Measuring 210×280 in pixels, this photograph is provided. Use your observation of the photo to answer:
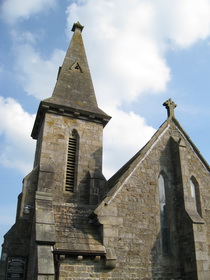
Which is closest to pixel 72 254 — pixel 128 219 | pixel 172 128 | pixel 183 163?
pixel 128 219

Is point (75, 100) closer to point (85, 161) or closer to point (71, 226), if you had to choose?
point (85, 161)

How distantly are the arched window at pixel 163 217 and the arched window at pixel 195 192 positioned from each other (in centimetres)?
127

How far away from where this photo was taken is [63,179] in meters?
15.1

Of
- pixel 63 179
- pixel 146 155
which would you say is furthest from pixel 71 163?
pixel 146 155

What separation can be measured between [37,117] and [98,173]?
16.0 ft

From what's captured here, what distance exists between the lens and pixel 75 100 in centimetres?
1762

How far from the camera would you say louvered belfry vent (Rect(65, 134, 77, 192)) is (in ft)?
50.2

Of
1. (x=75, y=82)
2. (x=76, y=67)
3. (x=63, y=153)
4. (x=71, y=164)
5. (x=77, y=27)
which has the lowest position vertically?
(x=71, y=164)

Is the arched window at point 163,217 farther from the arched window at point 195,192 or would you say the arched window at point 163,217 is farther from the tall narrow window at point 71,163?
the tall narrow window at point 71,163

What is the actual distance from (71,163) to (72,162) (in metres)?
0.08

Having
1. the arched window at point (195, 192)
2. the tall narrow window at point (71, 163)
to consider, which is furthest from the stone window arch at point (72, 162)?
the arched window at point (195, 192)

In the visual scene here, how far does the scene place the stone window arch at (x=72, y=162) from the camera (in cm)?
1532

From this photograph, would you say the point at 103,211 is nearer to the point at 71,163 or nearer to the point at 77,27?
the point at 71,163

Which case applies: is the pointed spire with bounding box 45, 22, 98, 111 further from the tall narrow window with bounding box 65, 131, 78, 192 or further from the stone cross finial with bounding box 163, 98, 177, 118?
the stone cross finial with bounding box 163, 98, 177, 118
